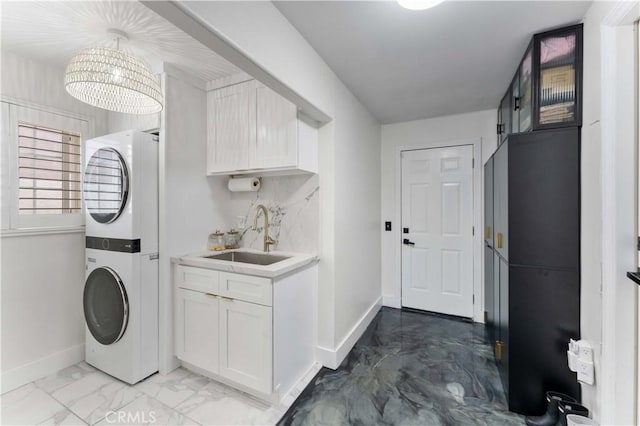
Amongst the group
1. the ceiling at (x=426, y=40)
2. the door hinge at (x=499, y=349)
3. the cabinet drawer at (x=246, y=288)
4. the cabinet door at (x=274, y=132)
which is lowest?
the door hinge at (x=499, y=349)

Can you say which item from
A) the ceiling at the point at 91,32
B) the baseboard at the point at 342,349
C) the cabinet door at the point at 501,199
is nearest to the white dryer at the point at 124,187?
the ceiling at the point at 91,32

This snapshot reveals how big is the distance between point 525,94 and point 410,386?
224cm

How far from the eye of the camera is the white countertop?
5.71 feet

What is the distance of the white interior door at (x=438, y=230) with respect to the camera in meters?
3.11

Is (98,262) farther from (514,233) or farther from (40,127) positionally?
(514,233)

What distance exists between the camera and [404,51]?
189cm

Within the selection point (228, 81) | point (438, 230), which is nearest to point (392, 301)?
point (438, 230)

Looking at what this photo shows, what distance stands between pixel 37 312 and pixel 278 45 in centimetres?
272

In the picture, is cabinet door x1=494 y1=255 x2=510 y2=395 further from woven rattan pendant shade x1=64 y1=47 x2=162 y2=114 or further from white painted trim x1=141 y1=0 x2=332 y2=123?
woven rattan pendant shade x1=64 y1=47 x2=162 y2=114

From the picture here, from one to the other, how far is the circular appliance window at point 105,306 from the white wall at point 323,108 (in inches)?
59.8

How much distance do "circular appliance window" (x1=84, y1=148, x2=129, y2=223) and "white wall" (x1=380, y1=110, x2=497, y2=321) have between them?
9.24 feet

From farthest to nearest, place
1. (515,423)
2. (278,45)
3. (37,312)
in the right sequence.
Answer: (37,312), (515,423), (278,45)

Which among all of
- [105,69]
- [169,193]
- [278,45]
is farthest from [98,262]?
[278,45]

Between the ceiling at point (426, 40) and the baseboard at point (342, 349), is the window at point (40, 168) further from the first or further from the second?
the baseboard at point (342, 349)
